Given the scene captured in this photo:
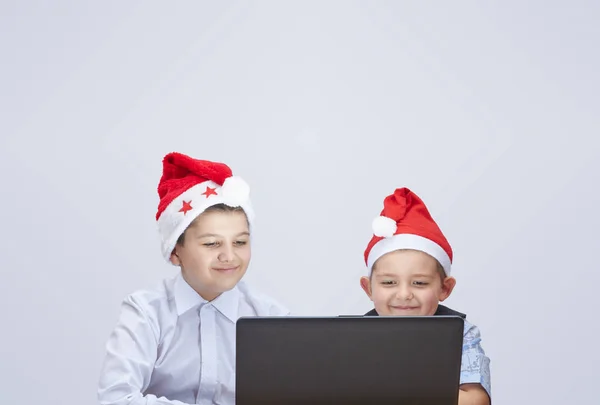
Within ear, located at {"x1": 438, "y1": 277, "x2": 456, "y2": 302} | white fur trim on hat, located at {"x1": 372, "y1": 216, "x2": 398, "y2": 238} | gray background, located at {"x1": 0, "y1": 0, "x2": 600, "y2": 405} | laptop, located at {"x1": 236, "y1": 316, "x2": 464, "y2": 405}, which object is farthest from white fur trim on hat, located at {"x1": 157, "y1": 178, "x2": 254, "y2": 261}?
gray background, located at {"x1": 0, "y1": 0, "x2": 600, "y2": 405}

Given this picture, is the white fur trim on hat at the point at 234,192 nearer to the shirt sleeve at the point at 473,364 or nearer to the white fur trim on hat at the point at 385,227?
the white fur trim on hat at the point at 385,227

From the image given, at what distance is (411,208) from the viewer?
210 cm

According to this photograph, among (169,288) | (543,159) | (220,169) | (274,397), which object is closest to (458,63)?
(543,159)

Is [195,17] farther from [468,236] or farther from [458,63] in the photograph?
[468,236]

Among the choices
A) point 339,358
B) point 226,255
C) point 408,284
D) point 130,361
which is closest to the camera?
point 339,358

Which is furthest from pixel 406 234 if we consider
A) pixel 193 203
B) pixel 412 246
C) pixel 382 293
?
pixel 193 203

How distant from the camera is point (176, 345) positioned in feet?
6.12

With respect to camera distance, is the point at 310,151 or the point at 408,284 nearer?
the point at 408,284

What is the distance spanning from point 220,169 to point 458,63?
1.11 m

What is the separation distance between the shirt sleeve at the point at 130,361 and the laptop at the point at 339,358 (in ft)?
1.35

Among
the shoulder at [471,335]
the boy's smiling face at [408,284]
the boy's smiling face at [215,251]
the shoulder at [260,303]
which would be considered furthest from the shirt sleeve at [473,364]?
the boy's smiling face at [215,251]

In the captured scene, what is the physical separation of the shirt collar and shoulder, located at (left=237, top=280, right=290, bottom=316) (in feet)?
0.16

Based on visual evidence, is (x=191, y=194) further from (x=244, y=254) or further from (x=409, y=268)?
(x=409, y=268)

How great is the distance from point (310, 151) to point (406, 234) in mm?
770
